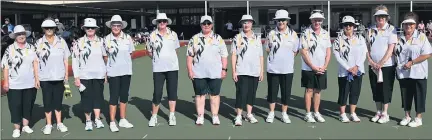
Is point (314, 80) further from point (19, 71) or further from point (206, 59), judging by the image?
point (19, 71)

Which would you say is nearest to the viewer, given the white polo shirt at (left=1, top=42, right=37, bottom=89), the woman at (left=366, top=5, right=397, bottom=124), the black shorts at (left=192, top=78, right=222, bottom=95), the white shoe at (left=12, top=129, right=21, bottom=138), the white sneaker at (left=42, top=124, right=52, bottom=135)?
the white polo shirt at (left=1, top=42, right=37, bottom=89)

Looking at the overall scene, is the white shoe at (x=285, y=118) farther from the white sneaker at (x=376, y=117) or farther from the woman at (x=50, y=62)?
the woman at (x=50, y=62)

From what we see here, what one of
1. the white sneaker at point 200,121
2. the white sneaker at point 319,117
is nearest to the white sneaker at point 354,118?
the white sneaker at point 319,117

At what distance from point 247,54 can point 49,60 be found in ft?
7.71

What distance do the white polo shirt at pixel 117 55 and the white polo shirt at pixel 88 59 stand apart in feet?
0.28

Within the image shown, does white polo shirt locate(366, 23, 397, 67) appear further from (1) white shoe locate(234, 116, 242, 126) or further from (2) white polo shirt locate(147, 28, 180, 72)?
(2) white polo shirt locate(147, 28, 180, 72)

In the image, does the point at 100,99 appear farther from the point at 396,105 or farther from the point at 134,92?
the point at 396,105

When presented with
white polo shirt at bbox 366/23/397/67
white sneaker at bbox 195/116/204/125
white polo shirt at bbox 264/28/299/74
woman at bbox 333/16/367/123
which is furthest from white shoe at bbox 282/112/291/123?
white polo shirt at bbox 366/23/397/67

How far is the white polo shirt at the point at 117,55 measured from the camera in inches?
222

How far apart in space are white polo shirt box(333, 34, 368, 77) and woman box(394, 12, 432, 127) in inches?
16.0

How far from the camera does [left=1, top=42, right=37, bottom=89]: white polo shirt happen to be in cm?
534

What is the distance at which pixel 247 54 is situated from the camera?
18.9 ft

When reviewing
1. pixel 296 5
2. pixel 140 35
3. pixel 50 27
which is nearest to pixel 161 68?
pixel 50 27

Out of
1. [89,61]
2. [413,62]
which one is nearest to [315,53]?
[413,62]
